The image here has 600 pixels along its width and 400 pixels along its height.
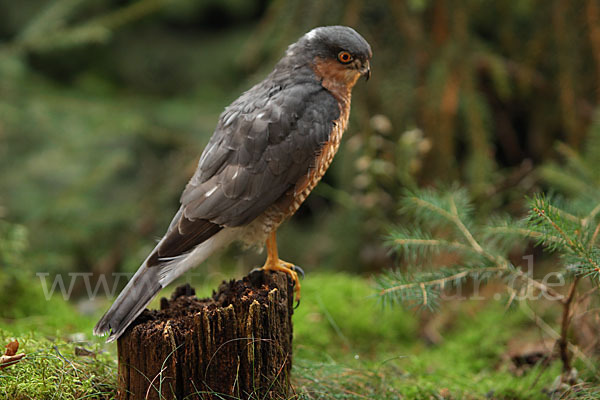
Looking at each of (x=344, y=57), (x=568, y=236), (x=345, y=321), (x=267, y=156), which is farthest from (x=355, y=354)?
(x=344, y=57)

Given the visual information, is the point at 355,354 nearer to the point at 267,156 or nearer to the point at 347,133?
the point at 267,156

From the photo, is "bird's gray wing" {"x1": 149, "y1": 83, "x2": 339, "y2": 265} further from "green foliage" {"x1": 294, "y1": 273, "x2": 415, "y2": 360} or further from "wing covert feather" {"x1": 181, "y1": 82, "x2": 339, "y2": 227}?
"green foliage" {"x1": 294, "y1": 273, "x2": 415, "y2": 360}

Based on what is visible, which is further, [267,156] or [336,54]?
[336,54]

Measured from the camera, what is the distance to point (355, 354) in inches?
150

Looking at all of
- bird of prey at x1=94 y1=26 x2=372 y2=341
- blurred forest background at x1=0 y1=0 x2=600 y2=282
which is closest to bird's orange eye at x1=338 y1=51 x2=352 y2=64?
bird of prey at x1=94 y1=26 x2=372 y2=341

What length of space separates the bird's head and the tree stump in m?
1.32

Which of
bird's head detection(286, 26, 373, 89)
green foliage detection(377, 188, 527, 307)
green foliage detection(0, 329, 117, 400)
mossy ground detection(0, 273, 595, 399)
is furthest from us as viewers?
bird's head detection(286, 26, 373, 89)

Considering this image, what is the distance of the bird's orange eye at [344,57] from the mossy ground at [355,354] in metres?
1.27

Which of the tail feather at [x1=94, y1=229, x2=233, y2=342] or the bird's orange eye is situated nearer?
the tail feather at [x1=94, y1=229, x2=233, y2=342]

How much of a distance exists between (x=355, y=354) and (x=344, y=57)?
6.16ft

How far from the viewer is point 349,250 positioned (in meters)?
5.55

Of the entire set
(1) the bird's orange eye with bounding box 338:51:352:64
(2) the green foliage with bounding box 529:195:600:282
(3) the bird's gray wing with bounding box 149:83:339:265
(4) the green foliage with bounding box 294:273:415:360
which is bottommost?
(4) the green foliage with bounding box 294:273:415:360

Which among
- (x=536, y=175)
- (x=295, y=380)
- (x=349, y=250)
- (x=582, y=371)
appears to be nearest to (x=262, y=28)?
Answer: (x=349, y=250)

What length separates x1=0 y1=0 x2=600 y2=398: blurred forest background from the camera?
176 inches
